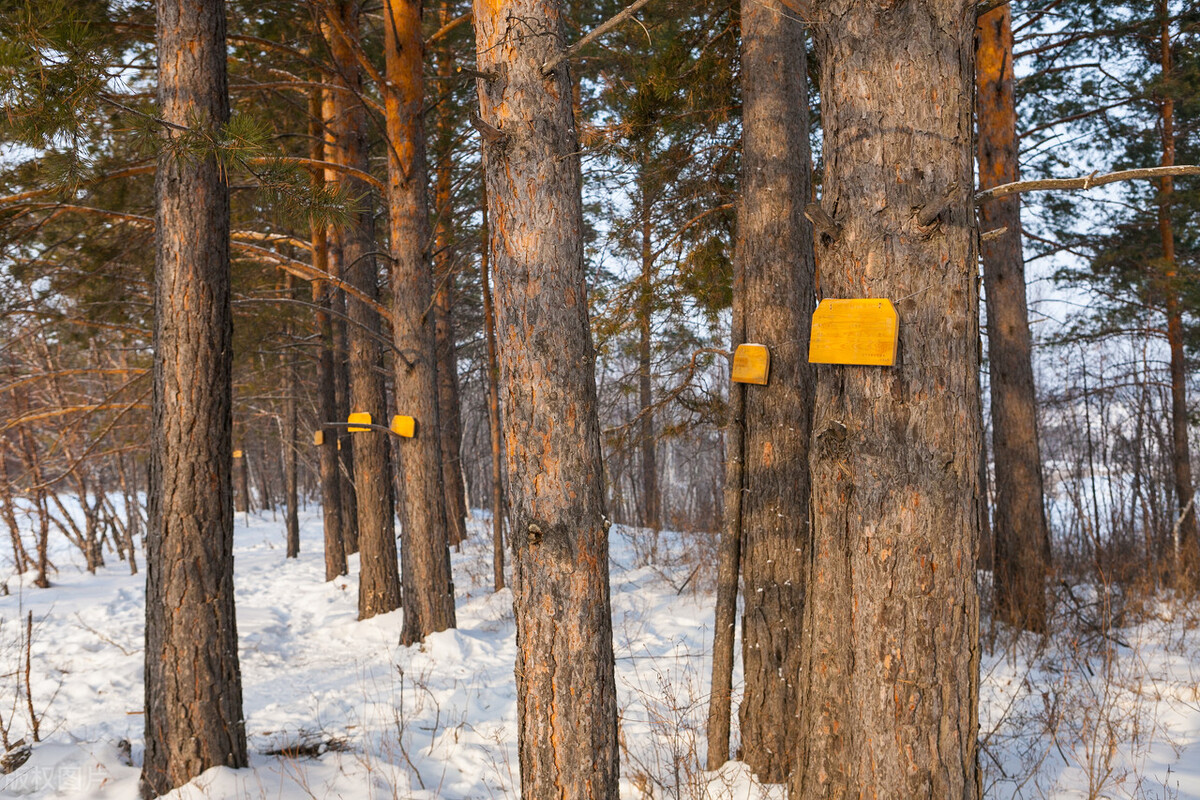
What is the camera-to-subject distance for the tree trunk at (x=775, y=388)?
386cm

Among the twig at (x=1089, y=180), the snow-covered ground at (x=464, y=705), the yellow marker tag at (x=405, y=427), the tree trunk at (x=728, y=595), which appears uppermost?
the twig at (x=1089, y=180)

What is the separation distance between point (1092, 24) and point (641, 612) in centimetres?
948

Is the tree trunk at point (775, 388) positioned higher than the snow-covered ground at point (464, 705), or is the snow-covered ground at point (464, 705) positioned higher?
the tree trunk at point (775, 388)

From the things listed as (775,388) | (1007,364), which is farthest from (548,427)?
(1007,364)

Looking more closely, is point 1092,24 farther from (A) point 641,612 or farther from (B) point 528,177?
(B) point 528,177

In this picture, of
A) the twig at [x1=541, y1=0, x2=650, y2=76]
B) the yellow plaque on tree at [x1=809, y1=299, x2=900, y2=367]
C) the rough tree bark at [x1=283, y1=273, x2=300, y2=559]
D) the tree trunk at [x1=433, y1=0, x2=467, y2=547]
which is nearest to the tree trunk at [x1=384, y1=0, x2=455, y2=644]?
the tree trunk at [x1=433, y1=0, x2=467, y2=547]

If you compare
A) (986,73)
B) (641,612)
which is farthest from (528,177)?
(986,73)

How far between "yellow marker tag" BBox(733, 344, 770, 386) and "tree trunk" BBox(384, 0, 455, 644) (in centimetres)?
376

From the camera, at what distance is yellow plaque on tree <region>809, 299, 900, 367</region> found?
2275 mm

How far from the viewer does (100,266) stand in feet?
23.0

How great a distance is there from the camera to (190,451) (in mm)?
3914

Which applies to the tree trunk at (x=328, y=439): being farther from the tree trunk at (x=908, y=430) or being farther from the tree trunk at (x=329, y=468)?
the tree trunk at (x=908, y=430)

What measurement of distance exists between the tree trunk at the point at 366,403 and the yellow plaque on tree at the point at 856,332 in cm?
651

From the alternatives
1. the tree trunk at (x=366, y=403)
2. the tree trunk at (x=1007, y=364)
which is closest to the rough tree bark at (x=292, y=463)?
the tree trunk at (x=366, y=403)
